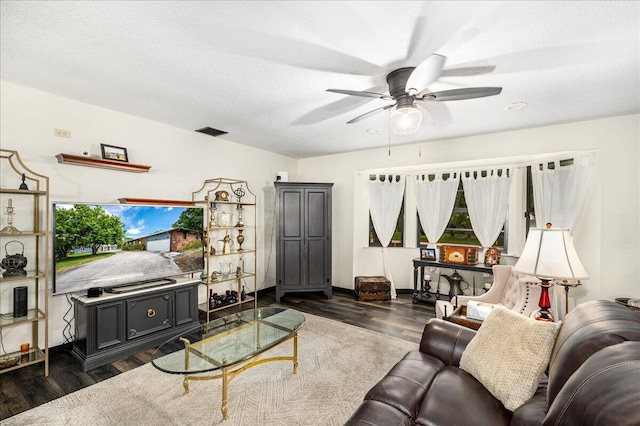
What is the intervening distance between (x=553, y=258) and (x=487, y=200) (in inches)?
111

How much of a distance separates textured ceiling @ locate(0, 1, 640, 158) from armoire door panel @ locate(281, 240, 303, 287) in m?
2.35

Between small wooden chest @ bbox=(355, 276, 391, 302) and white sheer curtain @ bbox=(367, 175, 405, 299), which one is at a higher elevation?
white sheer curtain @ bbox=(367, 175, 405, 299)

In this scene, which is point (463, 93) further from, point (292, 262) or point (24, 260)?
point (24, 260)

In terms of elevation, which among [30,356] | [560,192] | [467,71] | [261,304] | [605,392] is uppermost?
[467,71]

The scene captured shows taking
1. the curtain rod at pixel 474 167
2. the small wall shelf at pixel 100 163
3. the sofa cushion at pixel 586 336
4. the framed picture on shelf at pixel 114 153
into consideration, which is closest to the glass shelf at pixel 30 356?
the small wall shelf at pixel 100 163

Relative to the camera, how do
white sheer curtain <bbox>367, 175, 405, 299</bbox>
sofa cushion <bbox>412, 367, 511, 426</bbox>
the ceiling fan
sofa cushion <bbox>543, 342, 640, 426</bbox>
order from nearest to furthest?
sofa cushion <bbox>543, 342, 640, 426</bbox>
sofa cushion <bbox>412, 367, 511, 426</bbox>
the ceiling fan
white sheer curtain <bbox>367, 175, 405, 299</bbox>

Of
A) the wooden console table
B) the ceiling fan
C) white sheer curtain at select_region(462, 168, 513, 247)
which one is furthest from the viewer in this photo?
the wooden console table

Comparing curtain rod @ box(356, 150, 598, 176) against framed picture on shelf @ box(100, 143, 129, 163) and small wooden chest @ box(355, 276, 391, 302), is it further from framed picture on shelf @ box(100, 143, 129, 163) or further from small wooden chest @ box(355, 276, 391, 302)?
framed picture on shelf @ box(100, 143, 129, 163)

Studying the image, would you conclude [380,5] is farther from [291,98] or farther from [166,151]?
[166,151]

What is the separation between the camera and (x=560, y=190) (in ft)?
12.4

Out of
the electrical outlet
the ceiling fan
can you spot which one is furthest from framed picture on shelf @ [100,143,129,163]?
the ceiling fan

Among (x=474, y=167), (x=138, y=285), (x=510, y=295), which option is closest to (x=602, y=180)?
(x=474, y=167)

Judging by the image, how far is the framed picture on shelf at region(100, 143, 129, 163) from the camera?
3.26 meters

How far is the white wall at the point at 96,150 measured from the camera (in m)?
2.78
